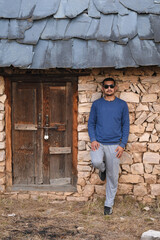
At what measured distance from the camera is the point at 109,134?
15.1 feet

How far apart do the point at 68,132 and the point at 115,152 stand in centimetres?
110

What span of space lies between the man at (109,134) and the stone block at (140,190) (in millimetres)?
502

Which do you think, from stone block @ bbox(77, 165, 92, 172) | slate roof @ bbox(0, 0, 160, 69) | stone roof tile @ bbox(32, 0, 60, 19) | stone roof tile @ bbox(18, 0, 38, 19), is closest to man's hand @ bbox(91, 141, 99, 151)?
stone block @ bbox(77, 165, 92, 172)

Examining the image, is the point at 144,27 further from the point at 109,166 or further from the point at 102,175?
the point at 102,175

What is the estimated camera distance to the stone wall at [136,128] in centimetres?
491

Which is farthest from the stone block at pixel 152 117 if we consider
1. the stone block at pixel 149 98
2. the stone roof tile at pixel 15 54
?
the stone roof tile at pixel 15 54

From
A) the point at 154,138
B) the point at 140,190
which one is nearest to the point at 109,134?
the point at 154,138

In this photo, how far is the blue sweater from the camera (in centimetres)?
459

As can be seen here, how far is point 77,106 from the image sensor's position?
204 inches

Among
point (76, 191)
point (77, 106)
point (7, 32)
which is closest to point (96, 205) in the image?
point (76, 191)

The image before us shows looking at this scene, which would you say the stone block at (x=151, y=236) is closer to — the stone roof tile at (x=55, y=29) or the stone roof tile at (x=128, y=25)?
the stone roof tile at (x=128, y=25)

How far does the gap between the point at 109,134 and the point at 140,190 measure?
1.22 metres

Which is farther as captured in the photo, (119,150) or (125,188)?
(125,188)

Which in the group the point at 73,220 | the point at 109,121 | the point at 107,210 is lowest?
the point at 73,220
